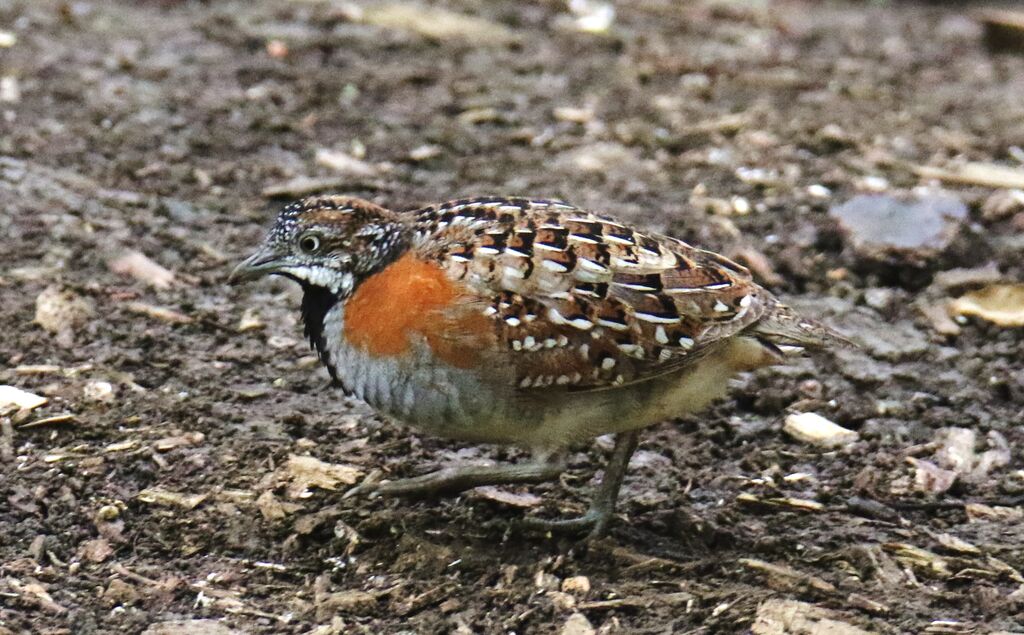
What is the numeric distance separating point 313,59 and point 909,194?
404 centimetres

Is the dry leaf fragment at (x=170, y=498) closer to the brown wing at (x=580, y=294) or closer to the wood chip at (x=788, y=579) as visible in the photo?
the brown wing at (x=580, y=294)

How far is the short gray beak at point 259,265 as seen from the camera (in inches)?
199

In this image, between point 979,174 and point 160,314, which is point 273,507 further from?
point 979,174

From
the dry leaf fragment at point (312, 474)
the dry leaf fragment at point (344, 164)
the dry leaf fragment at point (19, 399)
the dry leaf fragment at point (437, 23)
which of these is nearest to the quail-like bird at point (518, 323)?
the dry leaf fragment at point (312, 474)

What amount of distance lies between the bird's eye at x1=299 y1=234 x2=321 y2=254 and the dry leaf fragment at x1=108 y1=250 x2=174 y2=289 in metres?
1.83

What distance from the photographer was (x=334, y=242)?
16.3 feet

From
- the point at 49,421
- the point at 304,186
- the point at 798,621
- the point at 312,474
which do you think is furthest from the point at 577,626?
the point at 304,186

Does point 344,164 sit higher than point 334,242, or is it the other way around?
point 334,242

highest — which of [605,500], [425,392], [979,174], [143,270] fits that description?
[425,392]

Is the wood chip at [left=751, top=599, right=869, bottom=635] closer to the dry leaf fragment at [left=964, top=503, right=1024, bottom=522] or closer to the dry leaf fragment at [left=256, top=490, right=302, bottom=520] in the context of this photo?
the dry leaf fragment at [left=964, top=503, right=1024, bottom=522]

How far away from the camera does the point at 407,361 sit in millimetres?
4738

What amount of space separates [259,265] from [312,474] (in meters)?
0.80

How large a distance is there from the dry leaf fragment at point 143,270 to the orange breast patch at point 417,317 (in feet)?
6.78

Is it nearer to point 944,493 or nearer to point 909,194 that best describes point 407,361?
point 944,493
